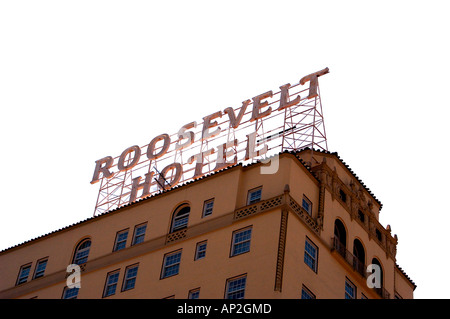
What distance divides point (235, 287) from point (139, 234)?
13026 millimetres

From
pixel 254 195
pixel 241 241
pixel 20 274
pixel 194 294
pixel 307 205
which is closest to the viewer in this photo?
pixel 194 294

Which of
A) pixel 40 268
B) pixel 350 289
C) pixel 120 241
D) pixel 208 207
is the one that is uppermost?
pixel 208 207

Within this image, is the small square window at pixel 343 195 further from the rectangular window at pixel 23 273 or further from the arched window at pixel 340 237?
the rectangular window at pixel 23 273

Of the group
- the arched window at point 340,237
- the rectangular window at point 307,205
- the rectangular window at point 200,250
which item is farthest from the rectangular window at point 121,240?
the arched window at point 340,237

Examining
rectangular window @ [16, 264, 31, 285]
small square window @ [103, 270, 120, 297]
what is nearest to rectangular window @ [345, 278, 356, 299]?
small square window @ [103, 270, 120, 297]

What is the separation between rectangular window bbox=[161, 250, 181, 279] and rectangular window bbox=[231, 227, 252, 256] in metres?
4.69

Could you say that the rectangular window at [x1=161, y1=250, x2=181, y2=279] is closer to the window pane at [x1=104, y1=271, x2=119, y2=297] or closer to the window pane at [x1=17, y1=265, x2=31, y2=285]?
the window pane at [x1=104, y1=271, x2=119, y2=297]

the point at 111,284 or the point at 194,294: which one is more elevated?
the point at 111,284

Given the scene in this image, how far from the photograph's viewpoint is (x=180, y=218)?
75688 millimetres

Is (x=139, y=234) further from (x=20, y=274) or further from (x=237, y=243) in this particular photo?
(x=20, y=274)

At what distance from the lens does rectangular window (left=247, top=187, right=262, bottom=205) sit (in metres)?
72.4

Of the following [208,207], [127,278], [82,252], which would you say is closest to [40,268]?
[82,252]

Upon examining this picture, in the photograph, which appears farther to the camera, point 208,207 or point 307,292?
point 208,207
